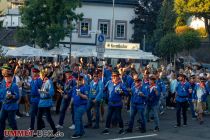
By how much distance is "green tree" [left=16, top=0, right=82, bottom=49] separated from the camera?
3750 centimetres

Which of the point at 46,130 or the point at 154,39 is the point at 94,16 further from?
the point at 46,130

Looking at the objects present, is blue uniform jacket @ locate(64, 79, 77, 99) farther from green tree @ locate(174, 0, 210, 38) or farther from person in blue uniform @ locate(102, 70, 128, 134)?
green tree @ locate(174, 0, 210, 38)

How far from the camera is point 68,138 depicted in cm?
1473

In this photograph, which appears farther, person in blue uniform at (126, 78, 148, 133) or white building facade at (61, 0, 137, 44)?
white building facade at (61, 0, 137, 44)

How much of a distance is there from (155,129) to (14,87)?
5.83 m

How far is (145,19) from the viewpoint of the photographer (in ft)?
187

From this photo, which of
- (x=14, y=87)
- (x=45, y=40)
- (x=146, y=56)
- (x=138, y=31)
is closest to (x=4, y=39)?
(x=138, y=31)

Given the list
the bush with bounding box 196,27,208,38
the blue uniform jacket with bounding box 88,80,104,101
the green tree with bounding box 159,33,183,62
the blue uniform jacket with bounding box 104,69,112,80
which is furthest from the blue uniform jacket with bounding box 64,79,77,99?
the bush with bounding box 196,27,208,38

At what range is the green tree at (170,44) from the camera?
159 ft

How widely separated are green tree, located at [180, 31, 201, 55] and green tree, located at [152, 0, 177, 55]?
370 centimetres

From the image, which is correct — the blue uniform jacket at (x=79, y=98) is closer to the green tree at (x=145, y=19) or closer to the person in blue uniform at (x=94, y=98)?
the person in blue uniform at (x=94, y=98)

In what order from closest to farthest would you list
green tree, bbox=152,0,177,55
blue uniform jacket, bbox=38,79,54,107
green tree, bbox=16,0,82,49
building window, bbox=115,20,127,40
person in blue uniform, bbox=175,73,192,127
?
blue uniform jacket, bbox=38,79,54,107, person in blue uniform, bbox=175,73,192,127, green tree, bbox=16,0,82,49, green tree, bbox=152,0,177,55, building window, bbox=115,20,127,40

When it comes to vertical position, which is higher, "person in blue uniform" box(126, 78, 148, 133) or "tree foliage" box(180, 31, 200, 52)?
"tree foliage" box(180, 31, 200, 52)

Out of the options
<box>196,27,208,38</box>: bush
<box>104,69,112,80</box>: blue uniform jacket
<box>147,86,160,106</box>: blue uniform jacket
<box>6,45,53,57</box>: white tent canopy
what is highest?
<box>196,27,208,38</box>: bush
